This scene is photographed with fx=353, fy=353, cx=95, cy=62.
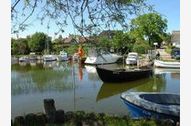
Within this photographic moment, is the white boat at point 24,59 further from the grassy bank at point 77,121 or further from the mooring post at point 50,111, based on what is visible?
the grassy bank at point 77,121

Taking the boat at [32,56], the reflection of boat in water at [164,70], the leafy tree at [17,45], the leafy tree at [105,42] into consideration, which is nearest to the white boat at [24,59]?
the boat at [32,56]

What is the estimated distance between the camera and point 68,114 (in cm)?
533

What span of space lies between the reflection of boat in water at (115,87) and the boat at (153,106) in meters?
4.38

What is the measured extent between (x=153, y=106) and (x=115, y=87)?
8.22 metres

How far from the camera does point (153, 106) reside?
725 cm

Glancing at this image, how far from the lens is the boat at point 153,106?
22.6 feet

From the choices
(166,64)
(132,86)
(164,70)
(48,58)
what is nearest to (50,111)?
(132,86)

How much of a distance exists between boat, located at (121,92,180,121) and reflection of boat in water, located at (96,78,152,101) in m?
4.38

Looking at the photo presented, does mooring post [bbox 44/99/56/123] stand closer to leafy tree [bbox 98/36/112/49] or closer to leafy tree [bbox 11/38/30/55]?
leafy tree [bbox 11/38/30/55]

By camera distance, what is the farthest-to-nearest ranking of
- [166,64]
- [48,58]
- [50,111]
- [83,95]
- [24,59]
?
[24,59]
[48,58]
[166,64]
[83,95]
[50,111]

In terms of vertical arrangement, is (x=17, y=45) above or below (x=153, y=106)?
above

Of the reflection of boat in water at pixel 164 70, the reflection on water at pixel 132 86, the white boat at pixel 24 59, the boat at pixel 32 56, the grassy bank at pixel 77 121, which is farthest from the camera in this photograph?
the boat at pixel 32 56

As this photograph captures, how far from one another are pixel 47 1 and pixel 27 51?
37.5m

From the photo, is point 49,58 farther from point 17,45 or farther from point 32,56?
point 17,45
